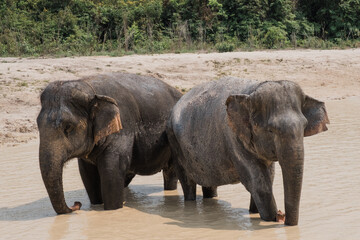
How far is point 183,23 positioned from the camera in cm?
2569

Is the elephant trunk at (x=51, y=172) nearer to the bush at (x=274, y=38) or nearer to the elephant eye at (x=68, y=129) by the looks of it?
the elephant eye at (x=68, y=129)

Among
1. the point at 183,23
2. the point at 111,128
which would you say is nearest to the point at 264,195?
the point at 111,128

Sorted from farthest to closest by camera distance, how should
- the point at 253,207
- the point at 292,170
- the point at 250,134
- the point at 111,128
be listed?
the point at 111,128, the point at 253,207, the point at 250,134, the point at 292,170

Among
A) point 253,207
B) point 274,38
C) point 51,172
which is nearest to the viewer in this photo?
point 51,172

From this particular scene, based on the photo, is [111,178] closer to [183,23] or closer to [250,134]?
[250,134]

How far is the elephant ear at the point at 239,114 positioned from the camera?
20.6 ft

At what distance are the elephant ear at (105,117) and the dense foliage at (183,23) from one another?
47.1ft

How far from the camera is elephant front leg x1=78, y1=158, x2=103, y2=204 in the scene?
8.02 m

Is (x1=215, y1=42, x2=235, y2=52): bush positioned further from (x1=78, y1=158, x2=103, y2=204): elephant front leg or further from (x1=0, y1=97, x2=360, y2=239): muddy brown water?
(x1=78, y1=158, x2=103, y2=204): elephant front leg

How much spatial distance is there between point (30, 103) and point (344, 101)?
8038 millimetres

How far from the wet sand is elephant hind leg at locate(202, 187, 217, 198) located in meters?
0.08

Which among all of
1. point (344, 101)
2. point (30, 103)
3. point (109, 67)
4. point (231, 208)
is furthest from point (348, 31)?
point (231, 208)

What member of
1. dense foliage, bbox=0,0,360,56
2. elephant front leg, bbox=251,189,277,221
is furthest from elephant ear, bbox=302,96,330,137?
dense foliage, bbox=0,0,360,56

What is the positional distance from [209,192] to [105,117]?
69.0 inches
